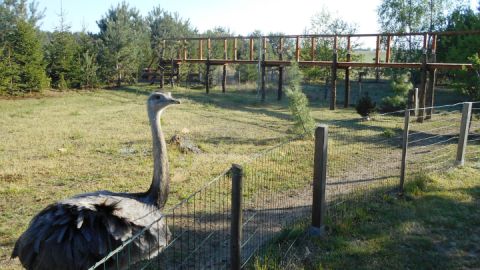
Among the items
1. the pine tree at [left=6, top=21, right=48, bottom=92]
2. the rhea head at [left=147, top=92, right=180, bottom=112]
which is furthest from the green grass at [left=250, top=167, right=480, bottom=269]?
the pine tree at [left=6, top=21, right=48, bottom=92]

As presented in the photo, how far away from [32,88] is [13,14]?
12.8 metres

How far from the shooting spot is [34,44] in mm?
22688

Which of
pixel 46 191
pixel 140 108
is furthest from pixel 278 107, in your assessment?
pixel 46 191

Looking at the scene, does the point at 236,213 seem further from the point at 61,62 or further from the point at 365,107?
the point at 61,62

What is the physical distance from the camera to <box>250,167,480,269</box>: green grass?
443 cm

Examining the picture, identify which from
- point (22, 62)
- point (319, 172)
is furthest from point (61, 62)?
point (319, 172)

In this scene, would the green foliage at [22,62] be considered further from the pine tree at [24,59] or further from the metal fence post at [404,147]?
the metal fence post at [404,147]

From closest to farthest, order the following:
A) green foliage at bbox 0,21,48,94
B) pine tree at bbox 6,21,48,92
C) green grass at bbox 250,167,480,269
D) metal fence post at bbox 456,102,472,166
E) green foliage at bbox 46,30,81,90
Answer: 1. green grass at bbox 250,167,480,269
2. metal fence post at bbox 456,102,472,166
3. green foliage at bbox 0,21,48,94
4. pine tree at bbox 6,21,48,92
5. green foliage at bbox 46,30,81,90

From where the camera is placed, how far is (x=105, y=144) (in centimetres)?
1084

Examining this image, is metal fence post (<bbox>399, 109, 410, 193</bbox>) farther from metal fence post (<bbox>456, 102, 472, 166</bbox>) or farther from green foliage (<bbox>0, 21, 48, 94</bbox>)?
green foliage (<bbox>0, 21, 48, 94</bbox>)

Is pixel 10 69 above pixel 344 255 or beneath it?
above

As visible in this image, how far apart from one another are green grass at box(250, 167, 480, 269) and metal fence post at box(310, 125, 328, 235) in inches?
7.6

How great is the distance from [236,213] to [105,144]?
821cm

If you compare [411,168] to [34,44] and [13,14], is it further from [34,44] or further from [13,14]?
[13,14]
